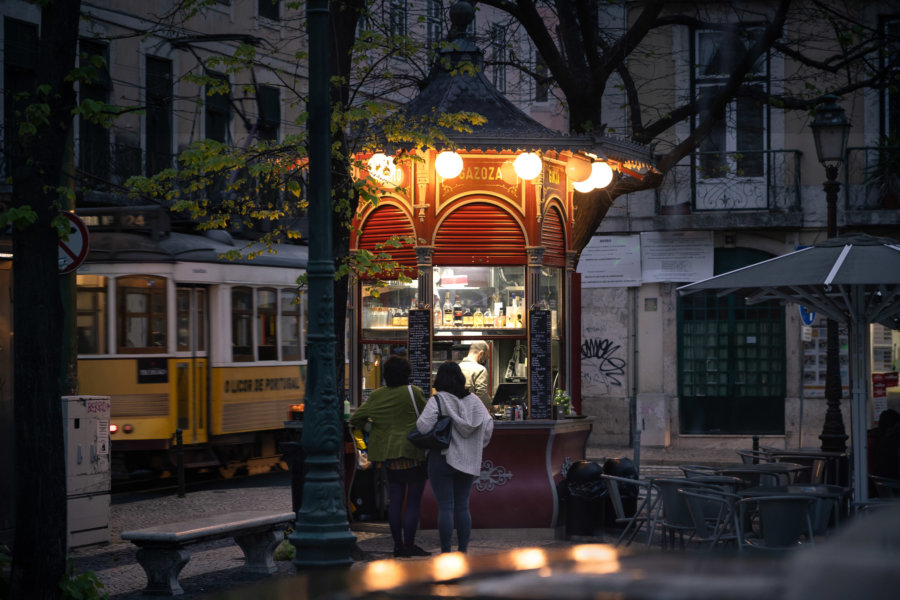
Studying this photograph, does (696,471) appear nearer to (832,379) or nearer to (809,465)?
(809,465)

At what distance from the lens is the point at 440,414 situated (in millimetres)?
10750

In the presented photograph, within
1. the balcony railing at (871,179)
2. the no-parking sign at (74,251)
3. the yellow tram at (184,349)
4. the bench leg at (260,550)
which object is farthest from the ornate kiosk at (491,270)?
the balcony railing at (871,179)

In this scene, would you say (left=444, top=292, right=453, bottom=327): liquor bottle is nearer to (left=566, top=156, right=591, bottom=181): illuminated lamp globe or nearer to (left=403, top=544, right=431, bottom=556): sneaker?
(left=566, top=156, right=591, bottom=181): illuminated lamp globe

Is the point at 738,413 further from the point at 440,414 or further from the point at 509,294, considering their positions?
the point at 440,414

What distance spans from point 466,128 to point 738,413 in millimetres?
14705

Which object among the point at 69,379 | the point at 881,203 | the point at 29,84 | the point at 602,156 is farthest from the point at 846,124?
the point at 29,84

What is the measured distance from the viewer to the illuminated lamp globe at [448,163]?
1264 cm

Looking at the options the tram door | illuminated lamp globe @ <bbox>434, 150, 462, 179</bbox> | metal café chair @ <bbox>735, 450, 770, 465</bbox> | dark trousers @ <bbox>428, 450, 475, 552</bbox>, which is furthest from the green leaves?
the tram door

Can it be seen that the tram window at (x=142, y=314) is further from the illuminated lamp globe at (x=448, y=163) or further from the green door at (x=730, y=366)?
the green door at (x=730, y=366)

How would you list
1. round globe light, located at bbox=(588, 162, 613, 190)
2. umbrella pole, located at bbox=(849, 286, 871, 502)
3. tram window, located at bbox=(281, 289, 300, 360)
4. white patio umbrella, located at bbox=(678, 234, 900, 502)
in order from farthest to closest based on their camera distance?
1. tram window, located at bbox=(281, 289, 300, 360)
2. round globe light, located at bbox=(588, 162, 613, 190)
3. umbrella pole, located at bbox=(849, 286, 871, 502)
4. white patio umbrella, located at bbox=(678, 234, 900, 502)

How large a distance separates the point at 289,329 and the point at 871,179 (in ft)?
36.7

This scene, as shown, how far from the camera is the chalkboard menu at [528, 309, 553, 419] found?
1308 cm

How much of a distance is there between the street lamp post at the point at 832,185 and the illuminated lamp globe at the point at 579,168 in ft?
9.79

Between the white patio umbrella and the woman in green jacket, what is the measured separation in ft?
8.91
